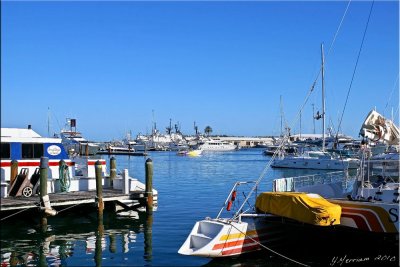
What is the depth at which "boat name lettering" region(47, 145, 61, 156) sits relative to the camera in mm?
24281

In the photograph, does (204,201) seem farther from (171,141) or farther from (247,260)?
(171,141)

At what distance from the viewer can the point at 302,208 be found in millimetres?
15336

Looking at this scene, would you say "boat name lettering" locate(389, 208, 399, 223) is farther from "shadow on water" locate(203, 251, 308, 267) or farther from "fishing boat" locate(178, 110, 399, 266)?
"shadow on water" locate(203, 251, 308, 267)

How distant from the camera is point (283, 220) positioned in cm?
1636

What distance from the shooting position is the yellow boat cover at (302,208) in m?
14.9

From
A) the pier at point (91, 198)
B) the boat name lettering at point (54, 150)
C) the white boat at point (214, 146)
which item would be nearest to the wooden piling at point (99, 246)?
the pier at point (91, 198)

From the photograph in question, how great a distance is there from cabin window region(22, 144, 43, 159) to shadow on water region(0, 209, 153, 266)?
3.25 metres

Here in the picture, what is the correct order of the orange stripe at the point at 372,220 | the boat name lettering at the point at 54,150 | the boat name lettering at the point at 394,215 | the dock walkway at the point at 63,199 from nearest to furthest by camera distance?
the boat name lettering at the point at 394,215
the orange stripe at the point at 372,220
the dock walkway at the point at 63,199
the boat name lettering at the point at 54,150

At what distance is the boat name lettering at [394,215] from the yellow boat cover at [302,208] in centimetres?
149

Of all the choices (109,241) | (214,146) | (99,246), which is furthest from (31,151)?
(214,146)

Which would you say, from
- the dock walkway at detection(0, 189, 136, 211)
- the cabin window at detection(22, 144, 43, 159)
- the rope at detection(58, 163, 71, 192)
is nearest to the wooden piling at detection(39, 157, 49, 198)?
the dock walkway at detection(0, 189, 136, 211)

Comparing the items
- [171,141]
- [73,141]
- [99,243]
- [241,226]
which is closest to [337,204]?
[241,226]

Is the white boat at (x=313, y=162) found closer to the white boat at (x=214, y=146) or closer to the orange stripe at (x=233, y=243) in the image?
the orange stripe at (x=233, y=243)

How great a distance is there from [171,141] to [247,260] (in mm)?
183420
